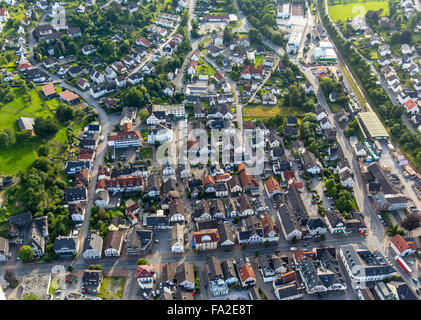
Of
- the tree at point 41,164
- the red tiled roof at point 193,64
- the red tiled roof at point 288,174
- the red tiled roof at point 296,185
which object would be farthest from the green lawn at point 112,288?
the red tiled roof at point 193,64

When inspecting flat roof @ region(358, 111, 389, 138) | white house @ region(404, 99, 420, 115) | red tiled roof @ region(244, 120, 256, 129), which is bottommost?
red tiled roof @ region(244, 120, 256, 129)

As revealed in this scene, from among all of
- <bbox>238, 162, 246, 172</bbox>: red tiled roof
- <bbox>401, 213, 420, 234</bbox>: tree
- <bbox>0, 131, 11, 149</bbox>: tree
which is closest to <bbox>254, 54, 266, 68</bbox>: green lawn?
<bbox>238, 162, 246, 172</bbox>: red tiled roof

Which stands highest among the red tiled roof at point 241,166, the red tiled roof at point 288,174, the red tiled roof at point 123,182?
the red tiled roof at point 288,174

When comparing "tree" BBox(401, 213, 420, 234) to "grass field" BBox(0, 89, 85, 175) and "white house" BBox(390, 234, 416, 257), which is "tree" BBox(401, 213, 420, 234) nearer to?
"white house" BBox(390, 234, 416, 257)

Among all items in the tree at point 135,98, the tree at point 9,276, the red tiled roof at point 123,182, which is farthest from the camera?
the tree at point 135,98

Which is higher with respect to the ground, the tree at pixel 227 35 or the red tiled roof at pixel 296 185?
the tree at pixel 227 35

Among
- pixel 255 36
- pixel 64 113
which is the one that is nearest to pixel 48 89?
pixel 64 113

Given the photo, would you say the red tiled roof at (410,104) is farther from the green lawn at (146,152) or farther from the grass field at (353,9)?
the green lawn at (146,152)

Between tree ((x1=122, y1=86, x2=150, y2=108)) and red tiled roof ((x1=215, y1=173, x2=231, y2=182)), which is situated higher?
tree ((x1=122, y1=86, x2=150, y2=108))
